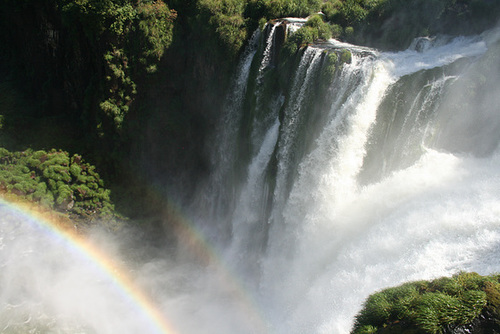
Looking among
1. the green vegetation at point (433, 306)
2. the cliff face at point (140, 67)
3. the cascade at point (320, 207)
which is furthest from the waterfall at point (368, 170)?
the cliff face at point (140, 67)

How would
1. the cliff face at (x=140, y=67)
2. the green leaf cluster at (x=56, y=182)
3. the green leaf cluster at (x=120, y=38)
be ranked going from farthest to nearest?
the green leaf cluster at (x=120, y=38) < the green leaf cluster at (x=56, y=182) < the cliff face at (x=140, y=67)

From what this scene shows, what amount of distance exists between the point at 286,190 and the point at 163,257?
350 inches

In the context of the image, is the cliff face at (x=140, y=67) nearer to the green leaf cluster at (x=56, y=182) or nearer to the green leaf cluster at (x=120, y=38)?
the green leaf cluster at (x=120, y=38)

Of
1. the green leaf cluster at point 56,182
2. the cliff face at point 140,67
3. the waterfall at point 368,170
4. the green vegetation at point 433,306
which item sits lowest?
the green vegetation at point 433,306

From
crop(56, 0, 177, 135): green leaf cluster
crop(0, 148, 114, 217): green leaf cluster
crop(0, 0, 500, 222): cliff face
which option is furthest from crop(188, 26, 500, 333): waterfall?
crop(0, 148, 114, 217): green leaf cluster

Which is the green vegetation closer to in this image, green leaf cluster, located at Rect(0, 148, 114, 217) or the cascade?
the cascade

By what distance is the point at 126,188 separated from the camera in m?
20.3

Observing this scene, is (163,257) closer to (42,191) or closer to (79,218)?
(79,218)

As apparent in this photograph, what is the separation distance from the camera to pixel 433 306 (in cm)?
579

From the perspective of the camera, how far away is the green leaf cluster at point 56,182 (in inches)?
696

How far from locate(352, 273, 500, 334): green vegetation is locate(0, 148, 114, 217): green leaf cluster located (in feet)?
52.8

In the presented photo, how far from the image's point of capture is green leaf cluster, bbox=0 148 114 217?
1769cm

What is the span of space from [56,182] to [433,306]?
1833 cm

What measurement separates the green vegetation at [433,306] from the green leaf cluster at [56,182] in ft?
52.8
